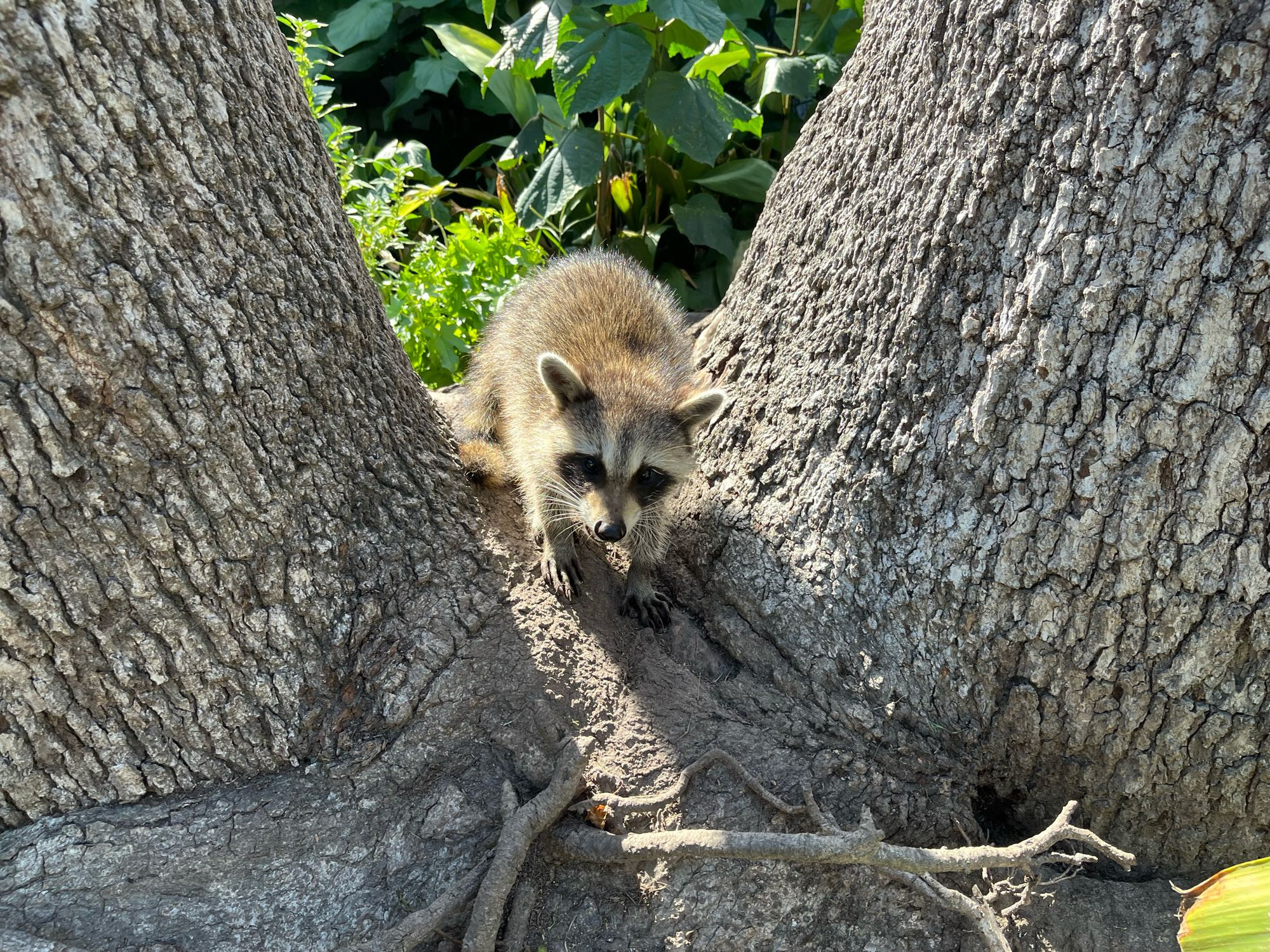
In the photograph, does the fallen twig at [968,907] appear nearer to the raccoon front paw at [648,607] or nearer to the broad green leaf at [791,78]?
the raccoon front paw at [648,607]

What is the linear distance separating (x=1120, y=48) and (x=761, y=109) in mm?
3203

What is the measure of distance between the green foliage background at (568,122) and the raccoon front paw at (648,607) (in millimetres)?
1557

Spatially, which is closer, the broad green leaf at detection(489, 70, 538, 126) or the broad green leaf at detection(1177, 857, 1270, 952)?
the broad green leaf at detection(1177, 857, 1270, 952)

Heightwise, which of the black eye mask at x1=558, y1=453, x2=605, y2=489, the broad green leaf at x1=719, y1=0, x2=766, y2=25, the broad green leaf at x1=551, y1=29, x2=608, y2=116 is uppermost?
the broad green leaf at x1=719, y1=0, x2=766, y2=25

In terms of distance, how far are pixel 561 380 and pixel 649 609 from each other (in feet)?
2.85

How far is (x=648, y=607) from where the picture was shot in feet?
7.86

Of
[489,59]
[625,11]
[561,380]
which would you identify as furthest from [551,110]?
[561,380]

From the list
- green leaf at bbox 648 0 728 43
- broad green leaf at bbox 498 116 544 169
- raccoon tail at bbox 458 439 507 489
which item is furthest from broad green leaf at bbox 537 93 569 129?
raccoon tail at bbox 458 439 507 489

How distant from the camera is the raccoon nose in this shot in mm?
2584

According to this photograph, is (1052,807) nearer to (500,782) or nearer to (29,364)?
(500,782)

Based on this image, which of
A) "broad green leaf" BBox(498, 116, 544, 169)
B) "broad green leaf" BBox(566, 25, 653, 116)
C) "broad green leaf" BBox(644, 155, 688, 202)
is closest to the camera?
"broad green leaf" BBox(566, 25, 653, 116)

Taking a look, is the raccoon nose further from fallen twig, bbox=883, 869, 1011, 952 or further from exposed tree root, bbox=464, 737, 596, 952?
fallen twig, bbox=883, 869, 1011, 952

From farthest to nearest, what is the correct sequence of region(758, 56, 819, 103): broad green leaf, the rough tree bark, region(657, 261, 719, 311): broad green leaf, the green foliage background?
region(657, 261, 719, 311): broad green leaf
region(758, 56, 819, 103): broad green leaf
the green foliage background
the rough tree bark

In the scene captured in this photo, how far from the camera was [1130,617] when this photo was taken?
5.78ft
